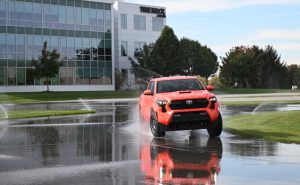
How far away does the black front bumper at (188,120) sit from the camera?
561 inches

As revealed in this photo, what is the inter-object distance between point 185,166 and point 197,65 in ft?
244

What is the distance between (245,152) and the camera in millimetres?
11508

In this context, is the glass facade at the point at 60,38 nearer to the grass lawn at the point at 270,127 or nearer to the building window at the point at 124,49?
the building window at the point at 124,49

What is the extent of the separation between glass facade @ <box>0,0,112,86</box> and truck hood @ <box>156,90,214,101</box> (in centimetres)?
5461

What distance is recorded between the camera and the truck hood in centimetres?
1438

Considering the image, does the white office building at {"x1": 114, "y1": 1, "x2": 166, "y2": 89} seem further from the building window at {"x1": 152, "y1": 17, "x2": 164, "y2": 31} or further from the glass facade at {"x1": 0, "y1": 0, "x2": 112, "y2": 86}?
the glass facade at {"x1": 0, "y1": 0, "x2": 112, "y2": 86}

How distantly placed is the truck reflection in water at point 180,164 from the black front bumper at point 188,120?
96cm

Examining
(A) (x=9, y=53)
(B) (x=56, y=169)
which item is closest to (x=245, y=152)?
(B) (x=56, y=169)

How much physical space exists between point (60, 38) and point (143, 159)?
62.7m

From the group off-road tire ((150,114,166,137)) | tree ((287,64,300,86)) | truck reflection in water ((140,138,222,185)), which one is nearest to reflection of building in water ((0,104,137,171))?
truck reflection in water ((140,138,222,185))

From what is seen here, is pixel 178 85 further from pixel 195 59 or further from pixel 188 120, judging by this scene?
pixel 195 59

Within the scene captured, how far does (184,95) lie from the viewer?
1451 cm

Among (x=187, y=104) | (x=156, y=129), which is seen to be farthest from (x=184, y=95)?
(x=156, y=129)

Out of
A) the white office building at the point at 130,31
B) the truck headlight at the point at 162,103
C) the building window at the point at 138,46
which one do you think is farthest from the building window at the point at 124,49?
the truck headlight at the point at 162,103
